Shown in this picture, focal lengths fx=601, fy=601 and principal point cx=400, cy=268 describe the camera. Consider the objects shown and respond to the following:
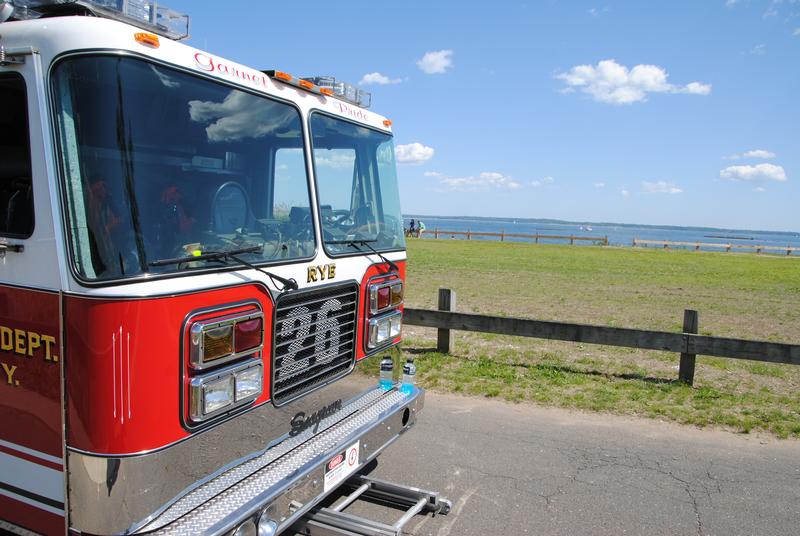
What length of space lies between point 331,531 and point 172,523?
3.67ft

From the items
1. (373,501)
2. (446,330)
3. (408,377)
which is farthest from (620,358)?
(373,501)

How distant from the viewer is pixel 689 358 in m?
7.05

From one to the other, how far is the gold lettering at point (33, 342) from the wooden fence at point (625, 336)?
5.94 m

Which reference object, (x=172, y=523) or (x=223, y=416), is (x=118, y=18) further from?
(x=172, y=523)

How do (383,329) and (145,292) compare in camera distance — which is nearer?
(145,292)

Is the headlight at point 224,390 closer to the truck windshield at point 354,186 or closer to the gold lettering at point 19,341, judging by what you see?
the gold lettering at point 19,341

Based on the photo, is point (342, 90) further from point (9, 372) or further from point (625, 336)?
point (625, 336)

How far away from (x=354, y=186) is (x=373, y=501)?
86.7 inches

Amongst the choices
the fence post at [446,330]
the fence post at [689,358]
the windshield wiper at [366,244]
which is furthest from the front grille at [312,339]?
the fence post at [689,358]

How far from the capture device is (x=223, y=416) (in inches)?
110

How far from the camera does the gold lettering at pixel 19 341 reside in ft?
8.20

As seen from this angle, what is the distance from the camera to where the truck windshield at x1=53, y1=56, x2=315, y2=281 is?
2.37 meters

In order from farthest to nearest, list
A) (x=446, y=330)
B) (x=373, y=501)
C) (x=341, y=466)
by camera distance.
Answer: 1. (x=446, y=330)
2. (x=373, y=501)
3. (x=341, y=466)

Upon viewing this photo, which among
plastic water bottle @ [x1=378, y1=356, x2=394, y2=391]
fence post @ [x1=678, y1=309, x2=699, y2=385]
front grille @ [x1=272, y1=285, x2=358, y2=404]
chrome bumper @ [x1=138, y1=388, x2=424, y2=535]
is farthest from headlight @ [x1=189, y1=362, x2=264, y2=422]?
fence post @ [x1=678, y1=309, x2=699, y2=385]
